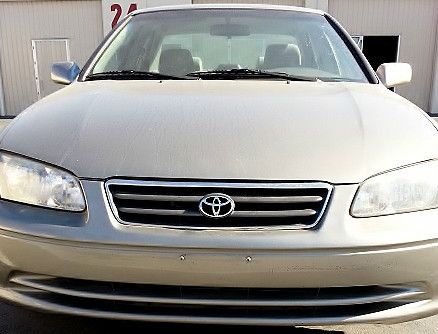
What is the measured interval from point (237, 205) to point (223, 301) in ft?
1.05

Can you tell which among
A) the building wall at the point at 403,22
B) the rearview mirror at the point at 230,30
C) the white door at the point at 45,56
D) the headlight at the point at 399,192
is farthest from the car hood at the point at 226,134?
the white door at the point at 45,56

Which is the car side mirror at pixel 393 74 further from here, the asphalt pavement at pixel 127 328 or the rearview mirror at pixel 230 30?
the asphalt pavement at pixel 127 328

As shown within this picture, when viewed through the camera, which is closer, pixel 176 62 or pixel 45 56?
pixel 176 62

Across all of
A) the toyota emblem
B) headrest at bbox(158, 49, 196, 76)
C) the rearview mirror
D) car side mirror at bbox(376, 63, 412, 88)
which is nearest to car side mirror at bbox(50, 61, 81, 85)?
headrest at bbox(158, 49, 196, 76)

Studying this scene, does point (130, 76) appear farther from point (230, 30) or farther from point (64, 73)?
point (230, 30)

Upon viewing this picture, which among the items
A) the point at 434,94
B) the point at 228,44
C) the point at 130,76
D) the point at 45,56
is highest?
the point at 228,44

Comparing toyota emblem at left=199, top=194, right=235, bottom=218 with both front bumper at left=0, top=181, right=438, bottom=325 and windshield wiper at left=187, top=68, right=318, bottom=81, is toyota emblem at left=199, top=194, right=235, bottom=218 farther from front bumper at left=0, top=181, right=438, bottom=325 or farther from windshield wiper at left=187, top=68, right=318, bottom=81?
windshield wiper at left=187, top=68, right=318, bottom=81

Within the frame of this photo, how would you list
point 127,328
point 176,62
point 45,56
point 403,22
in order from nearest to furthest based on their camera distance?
point 127,328 < point 176,62 < point 403,22 < point 45,56

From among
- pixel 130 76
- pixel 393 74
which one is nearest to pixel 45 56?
pixel 130 76

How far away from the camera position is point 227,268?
1466 millimetres

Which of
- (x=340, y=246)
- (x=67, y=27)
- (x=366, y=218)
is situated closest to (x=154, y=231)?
(x=340, y=246)

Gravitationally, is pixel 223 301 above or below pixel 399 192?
below

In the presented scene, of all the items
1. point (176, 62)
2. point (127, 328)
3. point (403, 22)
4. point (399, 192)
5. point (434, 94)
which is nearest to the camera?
point (399, 192)

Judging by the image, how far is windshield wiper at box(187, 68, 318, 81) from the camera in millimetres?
2473
